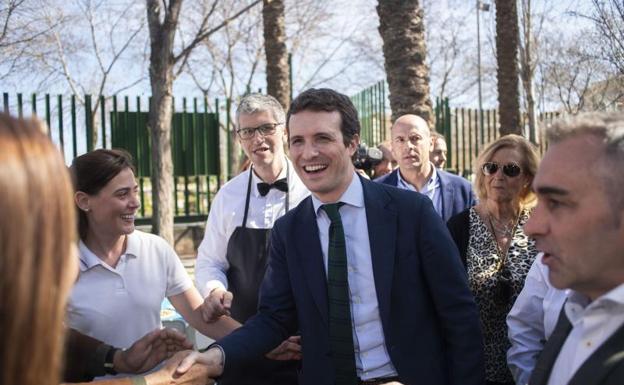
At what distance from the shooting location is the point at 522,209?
354cm

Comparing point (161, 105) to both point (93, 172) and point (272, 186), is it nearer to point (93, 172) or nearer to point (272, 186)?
point (272, 186)

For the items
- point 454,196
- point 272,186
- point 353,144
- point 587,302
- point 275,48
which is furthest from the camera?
point 275,48

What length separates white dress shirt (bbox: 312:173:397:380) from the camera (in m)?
2.50

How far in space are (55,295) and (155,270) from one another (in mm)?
2017

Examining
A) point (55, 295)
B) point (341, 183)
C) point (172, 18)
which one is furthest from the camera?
point (172, 18)

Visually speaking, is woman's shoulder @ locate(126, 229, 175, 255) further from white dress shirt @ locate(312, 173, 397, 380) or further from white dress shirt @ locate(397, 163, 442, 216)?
white dress shirt @ locate(397, 163, 442, 216)

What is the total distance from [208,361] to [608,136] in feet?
5.68

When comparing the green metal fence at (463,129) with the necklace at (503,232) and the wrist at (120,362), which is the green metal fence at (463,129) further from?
the wrist at (120,362)

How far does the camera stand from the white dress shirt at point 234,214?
3639 mm

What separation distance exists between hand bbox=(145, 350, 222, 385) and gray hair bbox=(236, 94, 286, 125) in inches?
67.9

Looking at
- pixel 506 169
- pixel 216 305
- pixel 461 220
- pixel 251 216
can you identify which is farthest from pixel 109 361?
pixel 506 169

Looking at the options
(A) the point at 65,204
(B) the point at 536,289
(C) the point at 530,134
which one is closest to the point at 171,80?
(B) the point at 536,289

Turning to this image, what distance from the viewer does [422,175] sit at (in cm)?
495

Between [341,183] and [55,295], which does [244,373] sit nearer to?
[341,183]
